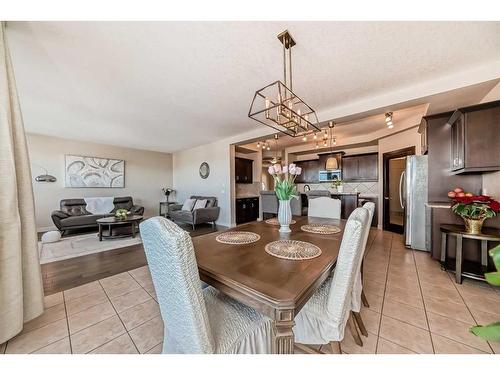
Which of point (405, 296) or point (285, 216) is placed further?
point (405, 296)

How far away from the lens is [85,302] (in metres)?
1.94

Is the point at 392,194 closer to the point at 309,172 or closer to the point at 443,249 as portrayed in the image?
the point at 309,172

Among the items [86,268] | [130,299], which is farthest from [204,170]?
[130,299]

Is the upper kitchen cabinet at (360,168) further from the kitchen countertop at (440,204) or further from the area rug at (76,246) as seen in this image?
the area rug at (76,246)

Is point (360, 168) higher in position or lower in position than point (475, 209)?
higher

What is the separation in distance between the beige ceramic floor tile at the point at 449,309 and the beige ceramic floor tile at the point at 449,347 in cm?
38

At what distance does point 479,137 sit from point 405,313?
218 centimetres

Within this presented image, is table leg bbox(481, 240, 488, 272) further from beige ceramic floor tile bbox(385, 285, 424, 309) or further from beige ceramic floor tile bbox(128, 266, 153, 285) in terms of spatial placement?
beige ceramic floor tile bbox(128, 266, 153, 285)

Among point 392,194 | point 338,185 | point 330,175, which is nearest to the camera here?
point 392,194

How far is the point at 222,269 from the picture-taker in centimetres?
105

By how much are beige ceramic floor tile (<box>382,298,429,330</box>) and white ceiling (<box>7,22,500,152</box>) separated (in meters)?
2.49

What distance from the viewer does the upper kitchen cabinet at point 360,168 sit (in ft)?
18.6

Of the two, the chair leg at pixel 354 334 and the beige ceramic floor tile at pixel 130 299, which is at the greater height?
the chair leg at pixel 354 334

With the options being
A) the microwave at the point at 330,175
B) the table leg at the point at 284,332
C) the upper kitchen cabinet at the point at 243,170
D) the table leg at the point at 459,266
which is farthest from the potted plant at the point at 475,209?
the upper kitchen cabinet at the point at 243,170
